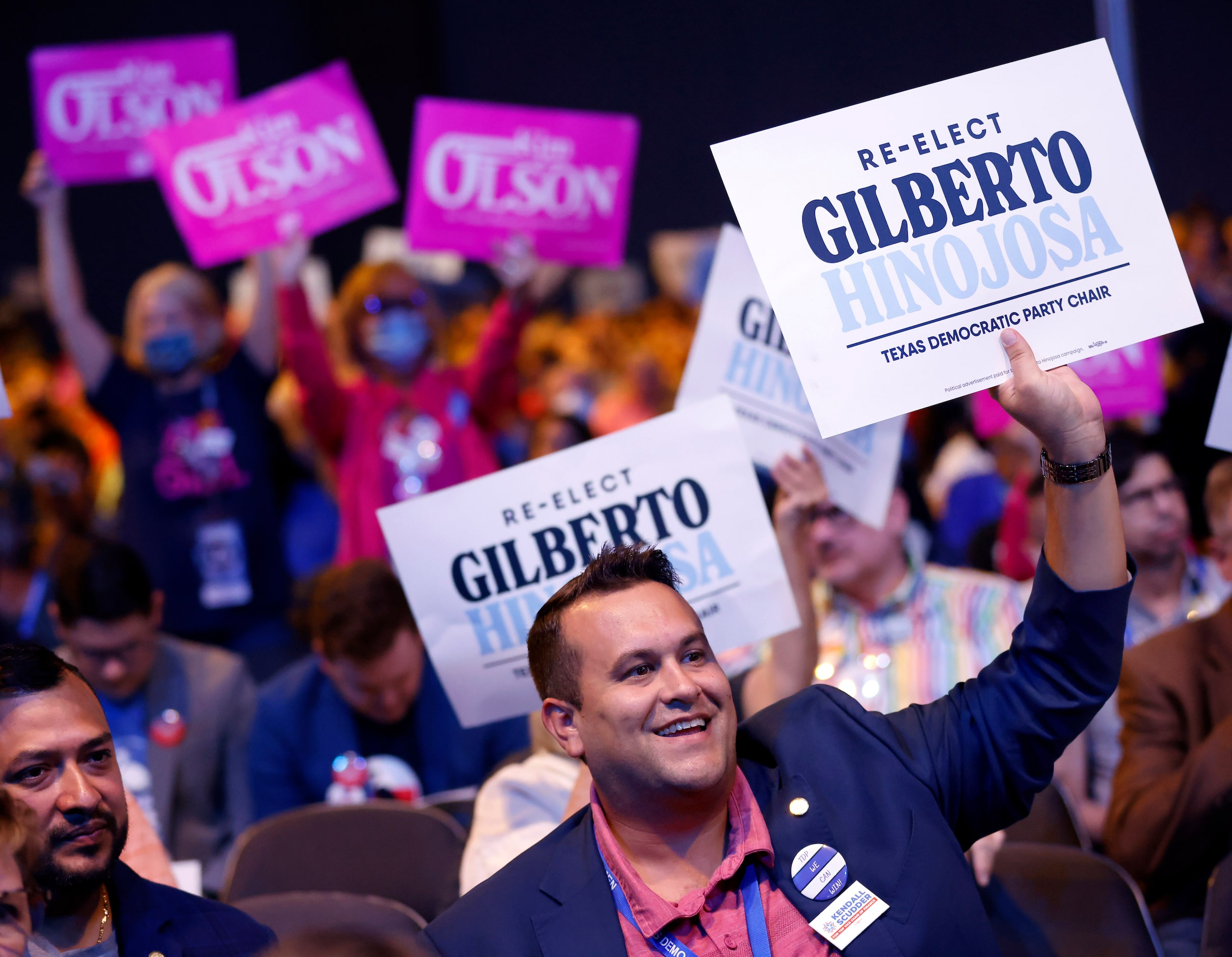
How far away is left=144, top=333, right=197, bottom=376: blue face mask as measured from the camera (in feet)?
16.6

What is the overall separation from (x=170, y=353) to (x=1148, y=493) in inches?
140

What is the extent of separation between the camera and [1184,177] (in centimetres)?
756

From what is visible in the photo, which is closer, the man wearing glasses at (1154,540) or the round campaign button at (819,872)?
the round campaign button at (819,872)

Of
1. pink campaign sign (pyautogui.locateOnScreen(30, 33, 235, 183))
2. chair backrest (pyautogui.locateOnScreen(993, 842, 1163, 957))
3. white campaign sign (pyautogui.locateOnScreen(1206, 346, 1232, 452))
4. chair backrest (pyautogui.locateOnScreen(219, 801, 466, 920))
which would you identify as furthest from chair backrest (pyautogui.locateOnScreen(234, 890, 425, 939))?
pink campaign sign (pyautogui.locateOnScreen(30, 33, 235, 183))

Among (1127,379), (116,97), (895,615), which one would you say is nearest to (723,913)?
(895,615)

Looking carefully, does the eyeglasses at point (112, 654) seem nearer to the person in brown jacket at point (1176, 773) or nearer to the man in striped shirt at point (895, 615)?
the man in striped shirt at point (895, 615)

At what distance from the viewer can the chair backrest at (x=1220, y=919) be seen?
2.41 m

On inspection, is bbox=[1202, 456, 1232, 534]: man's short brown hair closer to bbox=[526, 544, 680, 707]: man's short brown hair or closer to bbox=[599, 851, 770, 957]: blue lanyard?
bbox=[526, 544, 680, 707]: man's short brown hair

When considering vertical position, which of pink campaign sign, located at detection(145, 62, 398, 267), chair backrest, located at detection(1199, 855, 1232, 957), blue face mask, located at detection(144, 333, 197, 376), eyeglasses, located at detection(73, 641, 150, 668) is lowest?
chair backrest, located at detection(1199, 855, 1232, 957)

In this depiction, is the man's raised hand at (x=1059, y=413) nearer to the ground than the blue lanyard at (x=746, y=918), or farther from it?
farther from it

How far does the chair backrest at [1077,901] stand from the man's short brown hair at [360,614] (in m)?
1.84

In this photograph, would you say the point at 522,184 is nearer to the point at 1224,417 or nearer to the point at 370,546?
the point at 370,546

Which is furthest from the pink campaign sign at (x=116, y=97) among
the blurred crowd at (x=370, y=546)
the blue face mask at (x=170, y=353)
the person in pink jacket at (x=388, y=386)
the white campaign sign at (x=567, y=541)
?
the white campaign sign at (x=567, y=541)

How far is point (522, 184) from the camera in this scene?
16.9 feet
